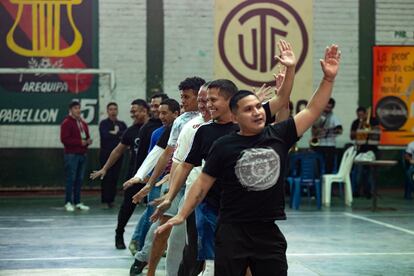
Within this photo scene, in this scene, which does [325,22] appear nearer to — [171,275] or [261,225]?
[171,275]

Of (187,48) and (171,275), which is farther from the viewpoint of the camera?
(187,48)

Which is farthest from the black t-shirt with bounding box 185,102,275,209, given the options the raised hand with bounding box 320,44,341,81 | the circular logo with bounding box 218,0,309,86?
the circular logo with bounding box 218,0,309,86

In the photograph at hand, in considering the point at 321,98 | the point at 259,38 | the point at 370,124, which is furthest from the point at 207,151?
the point at 259,38

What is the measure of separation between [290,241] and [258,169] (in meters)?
6.46

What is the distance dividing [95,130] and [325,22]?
6.61 m

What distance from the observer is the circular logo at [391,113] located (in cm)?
2114

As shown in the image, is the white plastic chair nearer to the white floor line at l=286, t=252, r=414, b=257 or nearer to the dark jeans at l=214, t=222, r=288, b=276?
the white floor line at l=286, t=252, r=414, b=257

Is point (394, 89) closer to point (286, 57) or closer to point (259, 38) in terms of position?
point (259, 38)

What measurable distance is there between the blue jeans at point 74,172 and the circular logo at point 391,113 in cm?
838

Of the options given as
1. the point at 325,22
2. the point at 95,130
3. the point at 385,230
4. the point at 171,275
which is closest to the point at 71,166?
the point at 95,130

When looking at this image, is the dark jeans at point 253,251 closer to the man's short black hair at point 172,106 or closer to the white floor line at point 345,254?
the man's short black hair at point 172,106

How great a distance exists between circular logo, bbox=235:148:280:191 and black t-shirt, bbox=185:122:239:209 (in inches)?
35.6

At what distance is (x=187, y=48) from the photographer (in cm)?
2058

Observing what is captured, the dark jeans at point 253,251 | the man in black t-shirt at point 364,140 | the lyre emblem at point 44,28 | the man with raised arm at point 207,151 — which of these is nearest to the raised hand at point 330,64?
the man with raised arm at point 207,151
